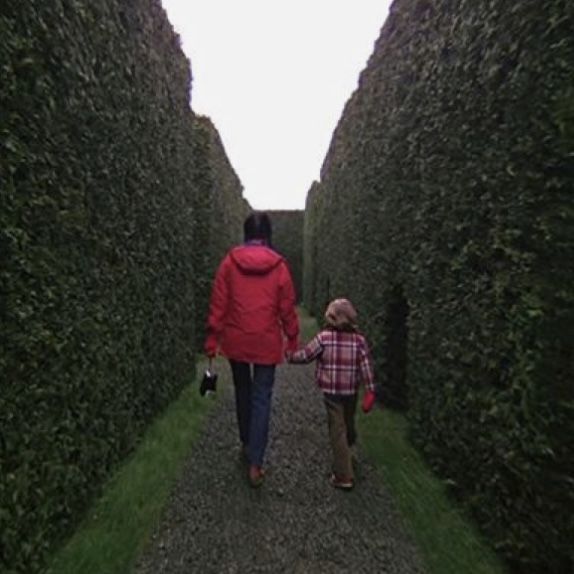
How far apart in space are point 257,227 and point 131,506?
235cm

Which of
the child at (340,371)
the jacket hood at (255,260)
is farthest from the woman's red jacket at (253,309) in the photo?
the child at (340,371)

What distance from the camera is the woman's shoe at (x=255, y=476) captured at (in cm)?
489

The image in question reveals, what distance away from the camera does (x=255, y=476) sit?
490cm

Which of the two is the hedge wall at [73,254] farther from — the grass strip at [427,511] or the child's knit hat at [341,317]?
the grass strip at [427,511]

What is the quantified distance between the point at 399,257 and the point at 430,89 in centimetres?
190

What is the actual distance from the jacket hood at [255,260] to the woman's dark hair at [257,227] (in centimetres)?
17

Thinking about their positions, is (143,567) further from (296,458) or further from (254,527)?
(296,458)

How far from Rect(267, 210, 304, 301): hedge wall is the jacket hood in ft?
75.5

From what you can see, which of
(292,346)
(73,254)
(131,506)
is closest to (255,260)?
(292,346)

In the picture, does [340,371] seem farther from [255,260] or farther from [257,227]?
[257,227]

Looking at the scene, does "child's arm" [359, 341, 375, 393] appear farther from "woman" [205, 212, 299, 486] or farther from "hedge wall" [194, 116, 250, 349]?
"hedge wall" [194, 116, 250, 349]

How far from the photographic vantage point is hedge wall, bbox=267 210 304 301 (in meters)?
28.2

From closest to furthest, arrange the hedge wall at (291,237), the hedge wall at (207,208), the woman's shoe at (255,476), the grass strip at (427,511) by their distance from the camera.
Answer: the grass strip at (427,511) < the woman's shoe at (255,476) < the hedge wall at (207,208) < the hedge wall at (291,237)

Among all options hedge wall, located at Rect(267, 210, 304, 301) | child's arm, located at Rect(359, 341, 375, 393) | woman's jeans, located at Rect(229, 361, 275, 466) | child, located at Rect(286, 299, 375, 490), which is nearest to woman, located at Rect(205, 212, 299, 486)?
woman's jeans, located at Rect(229, 361, 275, 466)
